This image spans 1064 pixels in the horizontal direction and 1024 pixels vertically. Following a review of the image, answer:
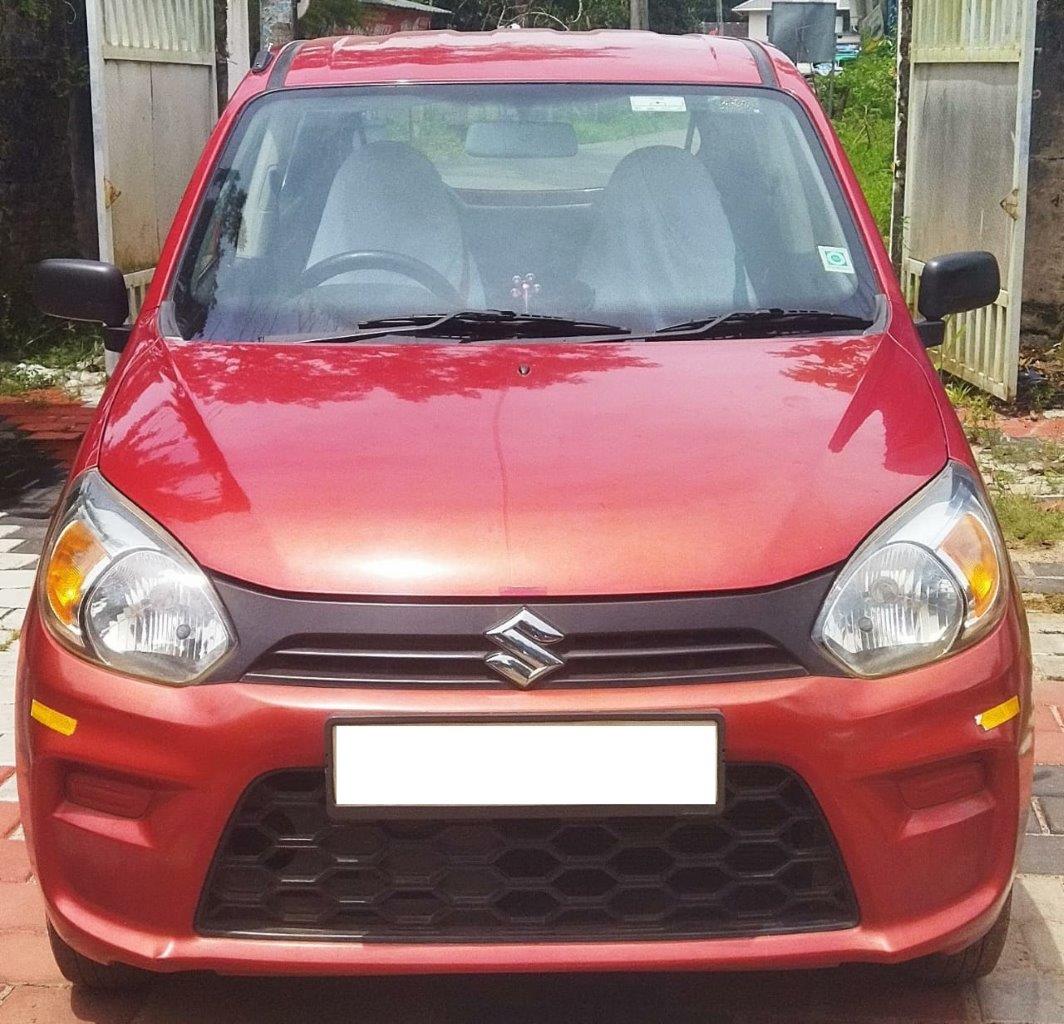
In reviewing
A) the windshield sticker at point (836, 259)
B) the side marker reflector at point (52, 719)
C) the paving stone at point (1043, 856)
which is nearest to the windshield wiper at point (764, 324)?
the windshield sticker at point (836, 259)

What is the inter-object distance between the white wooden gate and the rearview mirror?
489 centimetres

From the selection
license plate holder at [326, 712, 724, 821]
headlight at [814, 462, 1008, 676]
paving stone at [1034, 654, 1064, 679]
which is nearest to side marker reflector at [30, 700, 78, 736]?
license plate holder at [326, 712, 724, 821]

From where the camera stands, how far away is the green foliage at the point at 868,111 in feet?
56.0

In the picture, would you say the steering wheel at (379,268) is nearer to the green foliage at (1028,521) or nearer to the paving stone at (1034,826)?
the paving stone at (1034,826)

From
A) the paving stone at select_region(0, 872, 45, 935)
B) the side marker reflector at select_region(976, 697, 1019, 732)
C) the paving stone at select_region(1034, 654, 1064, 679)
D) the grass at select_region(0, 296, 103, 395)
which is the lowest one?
the grass at select_region(0, 296, 103, 395)

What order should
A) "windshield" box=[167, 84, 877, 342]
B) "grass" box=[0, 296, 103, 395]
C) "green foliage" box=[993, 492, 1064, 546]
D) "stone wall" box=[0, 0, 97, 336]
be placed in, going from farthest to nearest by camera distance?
"stone wall" box=[0, 0, 97, 336], "grass" box=[0, 296, 103, 395], "green foliage" box=[993, 492, 1064, 546], "windshield" box=[167, 84, 877, 342]

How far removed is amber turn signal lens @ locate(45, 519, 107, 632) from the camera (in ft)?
8.28

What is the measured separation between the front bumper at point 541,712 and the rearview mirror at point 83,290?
1.25 meters

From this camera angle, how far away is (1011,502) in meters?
6.20

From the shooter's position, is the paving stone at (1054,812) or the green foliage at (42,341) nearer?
the paving stone at (1054,812)

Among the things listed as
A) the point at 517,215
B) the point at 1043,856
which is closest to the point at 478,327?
the point at 517,215

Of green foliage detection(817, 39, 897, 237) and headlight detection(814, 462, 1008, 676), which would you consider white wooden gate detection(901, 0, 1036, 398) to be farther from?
green foliage detection(817, 39, 897, 237)

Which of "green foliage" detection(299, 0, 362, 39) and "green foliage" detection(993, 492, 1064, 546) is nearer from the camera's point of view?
"green foliage" detection(993, 492, 1064, 546)

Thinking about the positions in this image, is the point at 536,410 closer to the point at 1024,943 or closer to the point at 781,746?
the point at 781,746
